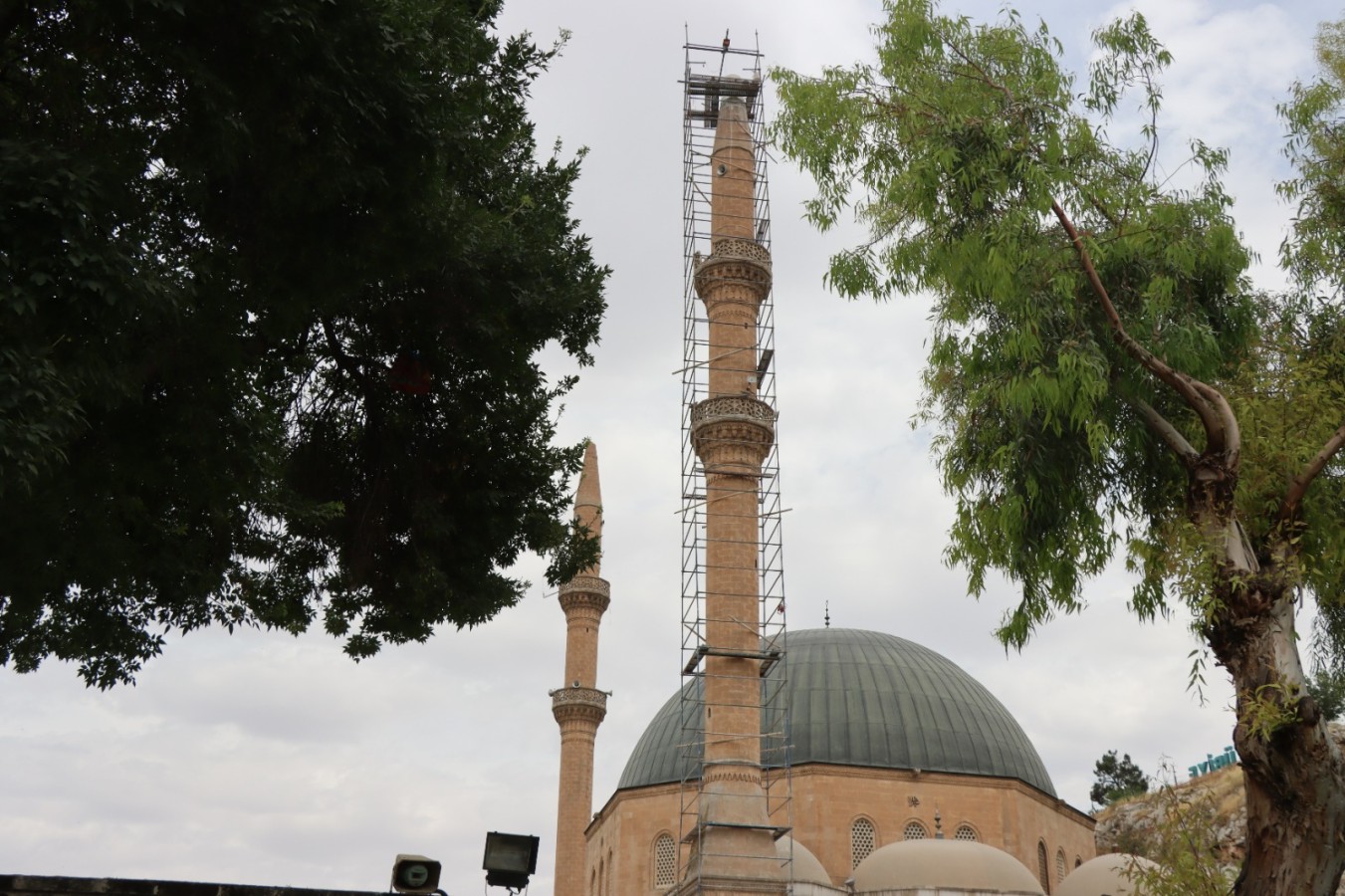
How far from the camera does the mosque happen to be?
24.1 m

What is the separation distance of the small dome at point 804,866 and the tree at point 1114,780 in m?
34.9

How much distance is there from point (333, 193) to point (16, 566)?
3.35 metres

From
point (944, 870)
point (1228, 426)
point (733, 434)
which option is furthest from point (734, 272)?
point (1228, 426)

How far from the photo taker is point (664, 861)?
32.2m

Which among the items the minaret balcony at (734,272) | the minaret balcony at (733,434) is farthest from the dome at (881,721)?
the minaret balcony at (734,272)

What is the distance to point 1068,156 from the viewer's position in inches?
473

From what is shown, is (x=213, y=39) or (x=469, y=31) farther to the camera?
(x=469, y=31)

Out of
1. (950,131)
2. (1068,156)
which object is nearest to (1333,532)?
(1068,156)

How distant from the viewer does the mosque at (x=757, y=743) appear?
24125 millimetres

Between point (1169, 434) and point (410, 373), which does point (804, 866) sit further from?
point (410, 373)

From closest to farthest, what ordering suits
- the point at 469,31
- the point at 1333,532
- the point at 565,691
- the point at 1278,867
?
1. the point at 1278,867
2. the point at 469,31
3. the point at 1333,532
4. the point at 565,691

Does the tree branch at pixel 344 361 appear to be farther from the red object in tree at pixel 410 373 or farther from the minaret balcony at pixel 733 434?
the minaret balcony at pixel 733 434

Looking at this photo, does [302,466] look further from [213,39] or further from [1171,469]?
[1171,469]

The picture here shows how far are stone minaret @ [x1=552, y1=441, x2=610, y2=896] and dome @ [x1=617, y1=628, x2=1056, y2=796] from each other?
152cm
